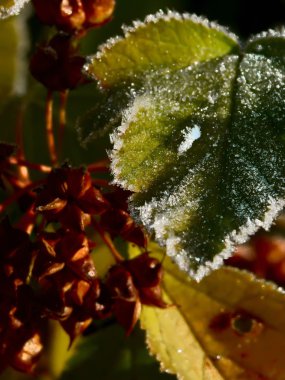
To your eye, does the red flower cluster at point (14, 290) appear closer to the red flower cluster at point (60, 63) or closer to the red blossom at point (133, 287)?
the red blossom at point (133, 287)

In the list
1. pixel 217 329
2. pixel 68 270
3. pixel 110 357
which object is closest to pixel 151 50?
pixel 68 270

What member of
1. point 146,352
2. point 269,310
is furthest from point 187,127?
point 146,352

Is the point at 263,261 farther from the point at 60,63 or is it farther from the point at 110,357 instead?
the point at 60,63

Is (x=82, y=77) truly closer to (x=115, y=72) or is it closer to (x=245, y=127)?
(x=115, y=72)

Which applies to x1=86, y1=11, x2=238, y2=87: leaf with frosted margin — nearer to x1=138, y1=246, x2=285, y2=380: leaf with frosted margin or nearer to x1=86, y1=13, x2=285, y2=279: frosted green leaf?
x1=86, y1=13, x2=285, y2=279: frosted green leaf

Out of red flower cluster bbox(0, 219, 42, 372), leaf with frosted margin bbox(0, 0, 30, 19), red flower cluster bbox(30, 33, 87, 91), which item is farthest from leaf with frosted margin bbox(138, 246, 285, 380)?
leaf with frosted margin bbox(0, 0, 30, 19)
